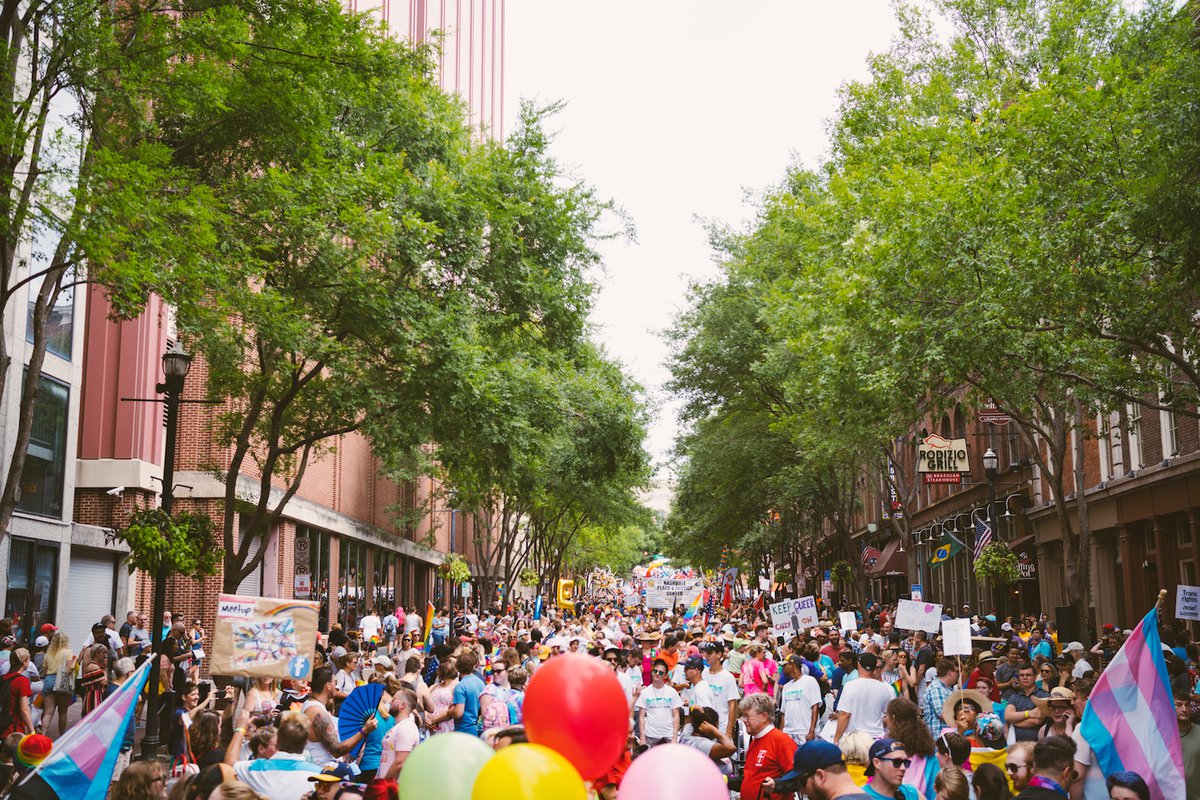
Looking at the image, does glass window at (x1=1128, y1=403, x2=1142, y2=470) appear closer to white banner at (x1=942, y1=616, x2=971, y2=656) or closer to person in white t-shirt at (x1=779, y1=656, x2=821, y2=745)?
white banner at (x1=942, y1=616, x2=971, y2=656)

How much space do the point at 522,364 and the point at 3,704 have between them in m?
12.4

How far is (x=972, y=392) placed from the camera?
20.6 meters

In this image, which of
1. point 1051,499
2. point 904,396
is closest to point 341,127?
point 904,396

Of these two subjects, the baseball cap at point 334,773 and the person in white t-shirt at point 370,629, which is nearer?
the baseball cap at point 334,773

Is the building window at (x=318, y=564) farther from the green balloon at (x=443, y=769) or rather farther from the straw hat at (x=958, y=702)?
the green balloon at (x=443, y=769)

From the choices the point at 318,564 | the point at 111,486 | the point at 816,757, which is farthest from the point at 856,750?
the point at 318,564

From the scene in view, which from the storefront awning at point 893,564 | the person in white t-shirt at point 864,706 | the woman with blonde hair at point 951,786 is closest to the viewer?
the woman with blonde hair at point 951,786

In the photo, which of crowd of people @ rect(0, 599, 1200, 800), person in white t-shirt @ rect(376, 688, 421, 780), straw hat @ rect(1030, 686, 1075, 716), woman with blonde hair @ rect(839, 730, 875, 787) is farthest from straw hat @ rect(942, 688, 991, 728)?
person in white t-shirt @ rect(376, 688, 421, 780)

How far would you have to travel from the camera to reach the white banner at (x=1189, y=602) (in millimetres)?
17297

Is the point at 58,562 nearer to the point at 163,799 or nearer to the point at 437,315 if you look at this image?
the point at 437,315

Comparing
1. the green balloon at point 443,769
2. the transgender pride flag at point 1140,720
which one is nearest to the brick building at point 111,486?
the green balloon at point 443,769

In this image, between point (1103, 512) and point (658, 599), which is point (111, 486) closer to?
point (658, 599)

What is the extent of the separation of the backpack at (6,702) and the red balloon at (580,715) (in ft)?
32.7

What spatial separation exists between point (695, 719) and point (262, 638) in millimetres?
4900
